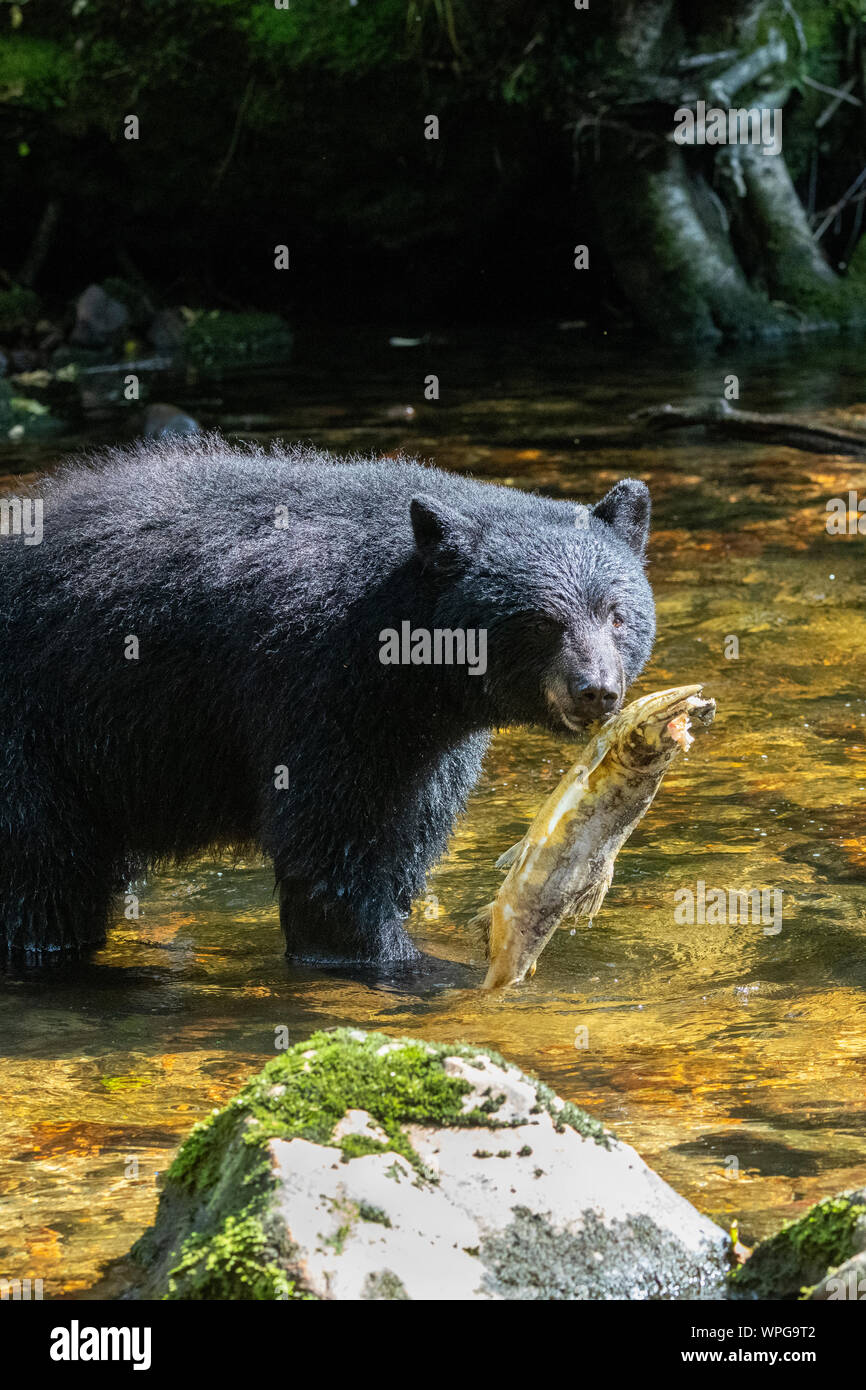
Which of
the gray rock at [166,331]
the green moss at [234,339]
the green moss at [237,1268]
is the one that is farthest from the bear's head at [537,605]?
the gray rock at [166,331]

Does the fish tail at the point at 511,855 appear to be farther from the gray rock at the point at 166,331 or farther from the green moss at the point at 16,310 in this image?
the green moss at the point at 16,310

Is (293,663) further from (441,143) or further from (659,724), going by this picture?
(441,143)

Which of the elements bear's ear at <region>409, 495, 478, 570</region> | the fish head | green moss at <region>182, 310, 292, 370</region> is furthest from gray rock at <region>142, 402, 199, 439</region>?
the fish head

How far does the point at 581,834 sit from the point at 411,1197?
2.07 m

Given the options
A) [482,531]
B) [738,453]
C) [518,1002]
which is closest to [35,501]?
[482,531]

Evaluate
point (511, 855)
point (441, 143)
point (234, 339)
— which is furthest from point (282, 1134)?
point (441, 143)

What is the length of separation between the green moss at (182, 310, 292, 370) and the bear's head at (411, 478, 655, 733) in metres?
15.1

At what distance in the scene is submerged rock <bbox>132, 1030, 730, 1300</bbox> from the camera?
301 cm

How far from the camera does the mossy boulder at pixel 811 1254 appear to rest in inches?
119

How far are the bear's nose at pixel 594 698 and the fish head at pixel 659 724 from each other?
7.6 inches

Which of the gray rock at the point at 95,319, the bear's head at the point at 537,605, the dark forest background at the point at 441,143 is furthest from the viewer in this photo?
the gray rock at the point at 95,319

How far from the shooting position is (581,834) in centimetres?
511

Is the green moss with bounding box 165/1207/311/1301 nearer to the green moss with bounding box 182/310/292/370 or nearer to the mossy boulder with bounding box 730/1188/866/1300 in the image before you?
the mossy boulder with bounding box 730/1188/866/1300
